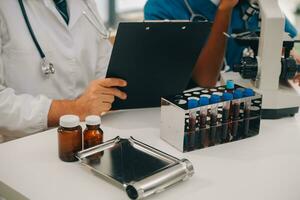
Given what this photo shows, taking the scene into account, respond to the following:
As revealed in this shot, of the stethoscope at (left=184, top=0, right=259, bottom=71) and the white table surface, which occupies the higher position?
the stethoscope at (left=184, top=0, right=259, bottom=71)

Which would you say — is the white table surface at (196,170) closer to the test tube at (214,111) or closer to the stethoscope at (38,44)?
the test tube at (214,111)

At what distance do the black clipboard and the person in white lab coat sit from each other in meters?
0.05

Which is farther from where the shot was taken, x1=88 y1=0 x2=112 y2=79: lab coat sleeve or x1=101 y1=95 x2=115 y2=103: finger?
x1=88 y1=0 x2=112 y2=79: lab coat sleeve

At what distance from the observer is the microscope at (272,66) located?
1.26 m

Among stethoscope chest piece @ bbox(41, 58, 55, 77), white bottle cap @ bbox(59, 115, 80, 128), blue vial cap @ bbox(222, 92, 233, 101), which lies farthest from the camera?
stethoscope chest piece @ bbox(41, 58, 55, 77)

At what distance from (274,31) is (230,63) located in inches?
19.5

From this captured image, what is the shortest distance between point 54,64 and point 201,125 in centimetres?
55

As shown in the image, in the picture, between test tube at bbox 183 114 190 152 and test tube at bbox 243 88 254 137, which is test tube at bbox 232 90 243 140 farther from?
test tube at bbox 183 114 190 152

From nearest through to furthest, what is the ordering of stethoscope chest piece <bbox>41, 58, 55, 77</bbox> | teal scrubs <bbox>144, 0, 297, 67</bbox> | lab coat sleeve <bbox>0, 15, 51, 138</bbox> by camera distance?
lab coat sleeve <bbox>0, 15, 51, 138</bbox>, stethoscope chest piece <bbox>41, 58, 55, 77</bbox>, teal scrubs <bbox>144, 0, 297, 67</bbox>

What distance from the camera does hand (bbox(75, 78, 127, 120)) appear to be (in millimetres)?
1209

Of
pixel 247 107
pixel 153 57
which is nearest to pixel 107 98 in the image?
pixel 153 57

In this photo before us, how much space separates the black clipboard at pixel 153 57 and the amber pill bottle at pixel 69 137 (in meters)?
0.22

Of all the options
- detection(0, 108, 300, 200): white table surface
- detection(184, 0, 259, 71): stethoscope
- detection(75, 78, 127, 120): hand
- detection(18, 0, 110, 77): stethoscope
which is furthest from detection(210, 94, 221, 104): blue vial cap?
detection(18, 0, 110, 77): stethoscope

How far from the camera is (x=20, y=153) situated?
104cm
